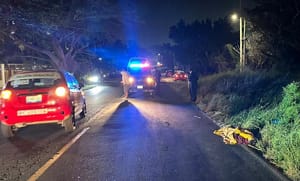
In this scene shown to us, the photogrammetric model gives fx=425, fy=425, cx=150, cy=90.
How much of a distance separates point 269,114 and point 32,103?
621cm

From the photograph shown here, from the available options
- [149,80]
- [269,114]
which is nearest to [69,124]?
[269,114]

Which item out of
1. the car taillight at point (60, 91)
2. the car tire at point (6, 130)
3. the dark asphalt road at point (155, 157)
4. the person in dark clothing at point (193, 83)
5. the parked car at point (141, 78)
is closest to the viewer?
the dark asphalt road at point (155, 157)

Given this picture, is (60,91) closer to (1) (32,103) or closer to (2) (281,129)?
(1) (32,103)

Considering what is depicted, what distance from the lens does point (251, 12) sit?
2069cm

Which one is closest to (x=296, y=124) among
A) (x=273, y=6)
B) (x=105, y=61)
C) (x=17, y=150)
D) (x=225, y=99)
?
(x=17, y=150)

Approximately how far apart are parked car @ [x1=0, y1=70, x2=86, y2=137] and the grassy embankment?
4.90 m

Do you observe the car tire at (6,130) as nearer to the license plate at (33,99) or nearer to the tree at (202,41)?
the license plate at (33,99)

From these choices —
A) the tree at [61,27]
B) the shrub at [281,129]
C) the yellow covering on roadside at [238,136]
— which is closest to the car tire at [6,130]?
the yellow covering on roadside at [238,136]

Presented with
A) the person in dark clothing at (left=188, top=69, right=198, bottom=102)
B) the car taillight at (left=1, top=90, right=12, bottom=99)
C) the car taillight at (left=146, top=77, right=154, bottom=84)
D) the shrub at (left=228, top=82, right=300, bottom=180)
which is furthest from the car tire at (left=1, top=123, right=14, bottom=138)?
the car taillight at (left=146, top=77, right=154, bottom=84)

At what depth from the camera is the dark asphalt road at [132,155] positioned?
271 inches

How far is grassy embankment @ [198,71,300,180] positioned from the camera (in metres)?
7.57

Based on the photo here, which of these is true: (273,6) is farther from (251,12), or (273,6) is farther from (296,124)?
(296,124)

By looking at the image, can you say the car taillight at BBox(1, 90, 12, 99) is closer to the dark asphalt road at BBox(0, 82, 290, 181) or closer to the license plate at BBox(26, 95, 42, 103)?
the license plate at BBox(26, 95, 42, 103)

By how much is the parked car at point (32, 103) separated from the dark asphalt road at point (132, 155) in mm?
435
